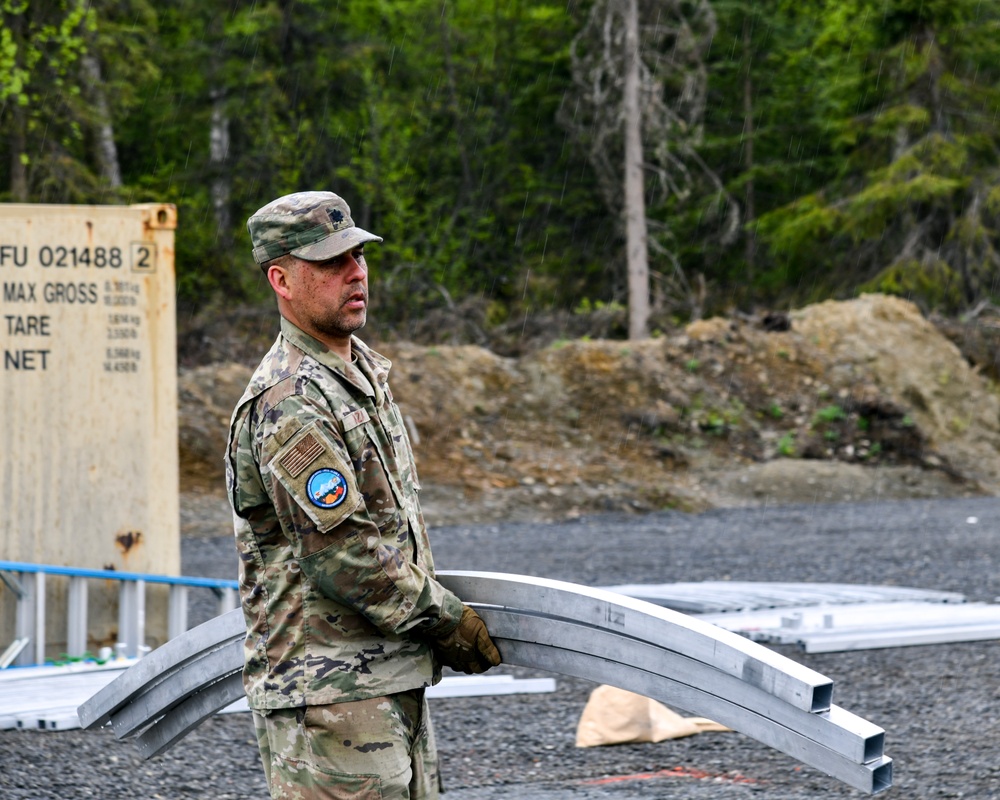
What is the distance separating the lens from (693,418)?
2064 cm

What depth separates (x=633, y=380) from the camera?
69.6ft

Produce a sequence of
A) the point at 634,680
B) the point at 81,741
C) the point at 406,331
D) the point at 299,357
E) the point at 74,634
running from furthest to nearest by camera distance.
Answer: the point at 406,331, the point at 74,634, the point at 81,741, the point at 634,680, the point at 299,357

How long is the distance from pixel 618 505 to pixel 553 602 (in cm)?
1396

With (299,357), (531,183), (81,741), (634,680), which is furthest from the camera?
(531,183)

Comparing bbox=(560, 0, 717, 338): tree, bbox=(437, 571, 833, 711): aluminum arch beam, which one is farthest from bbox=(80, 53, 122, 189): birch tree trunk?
bbox=(437, 571, 833, 711): aluminum arch beam

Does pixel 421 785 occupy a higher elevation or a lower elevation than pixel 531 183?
lower

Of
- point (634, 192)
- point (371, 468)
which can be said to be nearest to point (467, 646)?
point (371, 468)

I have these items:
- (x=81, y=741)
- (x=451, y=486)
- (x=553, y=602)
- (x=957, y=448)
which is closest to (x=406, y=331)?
(x=451, y=486)

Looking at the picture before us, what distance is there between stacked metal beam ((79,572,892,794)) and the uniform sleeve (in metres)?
0.59

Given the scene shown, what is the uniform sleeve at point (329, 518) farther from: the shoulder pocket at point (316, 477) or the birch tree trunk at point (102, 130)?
the birch tree trunk at point (102, 130)

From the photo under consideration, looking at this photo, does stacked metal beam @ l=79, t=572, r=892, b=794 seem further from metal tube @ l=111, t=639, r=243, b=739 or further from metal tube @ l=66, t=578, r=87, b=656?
metal tube @ l=66, t=578, r=87, b=656

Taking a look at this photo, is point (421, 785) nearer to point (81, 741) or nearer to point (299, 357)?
point (299, 357)

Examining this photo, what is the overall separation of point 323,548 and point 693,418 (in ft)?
59.3

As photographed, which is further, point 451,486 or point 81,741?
point 451,486
